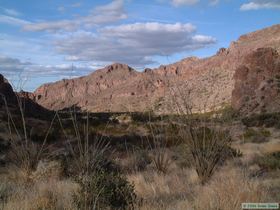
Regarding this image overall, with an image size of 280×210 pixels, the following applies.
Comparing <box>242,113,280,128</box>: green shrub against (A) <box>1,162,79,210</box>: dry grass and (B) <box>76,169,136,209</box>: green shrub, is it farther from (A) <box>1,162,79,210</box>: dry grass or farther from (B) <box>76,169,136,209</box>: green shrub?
(B) <box>76,169,136,209</box>: green shrub

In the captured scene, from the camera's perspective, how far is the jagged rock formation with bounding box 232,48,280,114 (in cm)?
5325

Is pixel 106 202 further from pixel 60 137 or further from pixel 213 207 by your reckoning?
pixel 60 137

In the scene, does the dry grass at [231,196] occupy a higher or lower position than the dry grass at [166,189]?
higher

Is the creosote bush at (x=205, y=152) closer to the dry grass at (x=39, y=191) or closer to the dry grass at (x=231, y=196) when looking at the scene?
the dry grass at (x=231, y=196)

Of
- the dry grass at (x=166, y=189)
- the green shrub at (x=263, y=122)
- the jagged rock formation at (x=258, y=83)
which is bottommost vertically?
the dry grass at (x=166, y=189)

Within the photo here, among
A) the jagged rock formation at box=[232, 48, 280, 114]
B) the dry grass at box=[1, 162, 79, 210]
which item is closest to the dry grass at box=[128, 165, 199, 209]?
the dry grass at box=[1, 162, 79, 210]

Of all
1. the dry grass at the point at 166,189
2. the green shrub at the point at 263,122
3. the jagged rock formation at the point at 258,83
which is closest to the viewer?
the dry grass at the point at 166,189

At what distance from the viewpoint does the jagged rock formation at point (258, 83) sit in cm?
5325

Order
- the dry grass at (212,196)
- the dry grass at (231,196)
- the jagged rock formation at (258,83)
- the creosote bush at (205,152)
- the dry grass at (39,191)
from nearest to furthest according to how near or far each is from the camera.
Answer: the dry grass at (231,196) → the dry grass at (212,196) → the dry grass at (39,191) → the creosote bush at (205,152) → the jagged rock formation at (258,83)

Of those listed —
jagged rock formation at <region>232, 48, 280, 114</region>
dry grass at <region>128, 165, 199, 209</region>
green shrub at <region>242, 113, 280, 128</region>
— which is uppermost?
jagged rock formation at <region>232, 48, 280, 114</region>

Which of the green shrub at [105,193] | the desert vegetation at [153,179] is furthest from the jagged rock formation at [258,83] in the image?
the green shrub at [105,193]

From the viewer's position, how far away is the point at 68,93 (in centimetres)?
1030

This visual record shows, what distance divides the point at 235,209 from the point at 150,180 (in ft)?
15.4

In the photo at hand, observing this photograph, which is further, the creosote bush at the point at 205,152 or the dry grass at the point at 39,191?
the creosote bush at the point at 205,152
